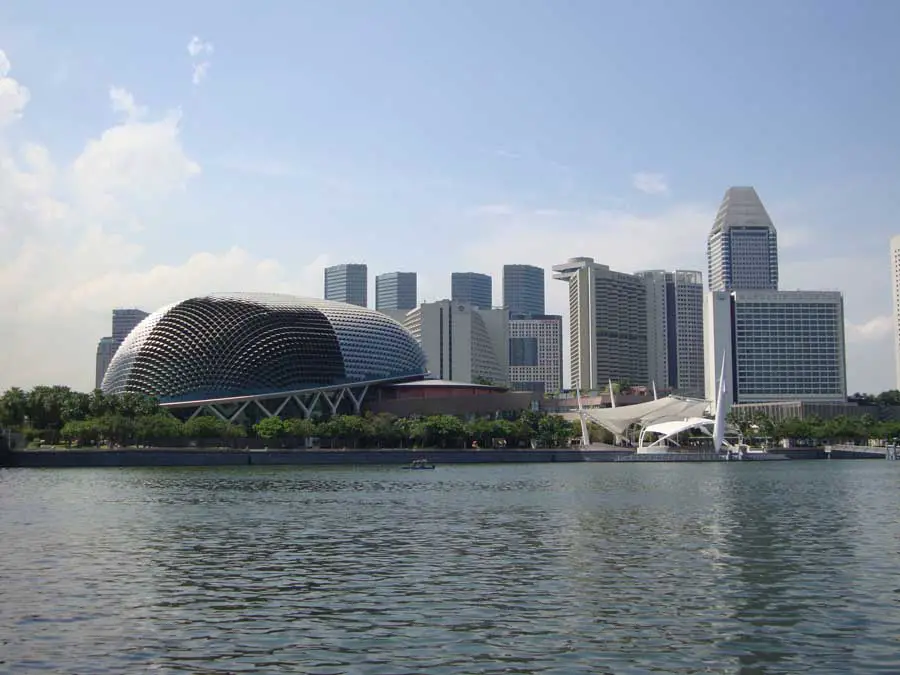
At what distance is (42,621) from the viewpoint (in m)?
22.2

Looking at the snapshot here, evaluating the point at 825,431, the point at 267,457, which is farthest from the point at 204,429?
the point at 825,431

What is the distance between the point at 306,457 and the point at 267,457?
4.50 m

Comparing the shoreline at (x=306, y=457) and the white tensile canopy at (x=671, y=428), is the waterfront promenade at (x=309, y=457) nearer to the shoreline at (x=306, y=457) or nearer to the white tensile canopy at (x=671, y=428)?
the shoreline at (x=306, y=457)

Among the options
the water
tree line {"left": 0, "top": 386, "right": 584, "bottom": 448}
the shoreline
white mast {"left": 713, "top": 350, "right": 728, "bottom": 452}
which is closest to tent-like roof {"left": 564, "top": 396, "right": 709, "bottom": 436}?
white mast {"left": 713, "top": 350, "right": 728, "bottom": 452}

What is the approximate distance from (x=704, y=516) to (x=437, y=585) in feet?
78.3

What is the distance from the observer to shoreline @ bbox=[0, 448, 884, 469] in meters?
108

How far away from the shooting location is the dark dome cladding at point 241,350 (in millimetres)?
153750

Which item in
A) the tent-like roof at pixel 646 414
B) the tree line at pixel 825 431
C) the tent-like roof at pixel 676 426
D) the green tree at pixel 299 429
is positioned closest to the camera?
the green tree at pixel 299 429

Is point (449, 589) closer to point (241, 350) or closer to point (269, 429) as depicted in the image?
point (269, 429)

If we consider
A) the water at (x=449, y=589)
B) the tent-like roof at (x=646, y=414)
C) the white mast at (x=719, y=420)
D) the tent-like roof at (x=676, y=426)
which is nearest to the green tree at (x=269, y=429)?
the tent-like roof at (x=676, y=426)

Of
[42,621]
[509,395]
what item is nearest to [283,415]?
[509,395]

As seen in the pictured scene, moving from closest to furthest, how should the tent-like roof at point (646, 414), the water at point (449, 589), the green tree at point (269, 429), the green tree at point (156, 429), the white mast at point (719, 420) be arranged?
the water at point (449, 589)
the green tree at point (156, 429)
the green tree at point (269, 429)
the white mast at point (719, 420)
the tent-like roof at point (646, 414)

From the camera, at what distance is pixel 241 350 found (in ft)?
509

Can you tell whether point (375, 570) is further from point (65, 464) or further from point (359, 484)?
point (65, 464)
